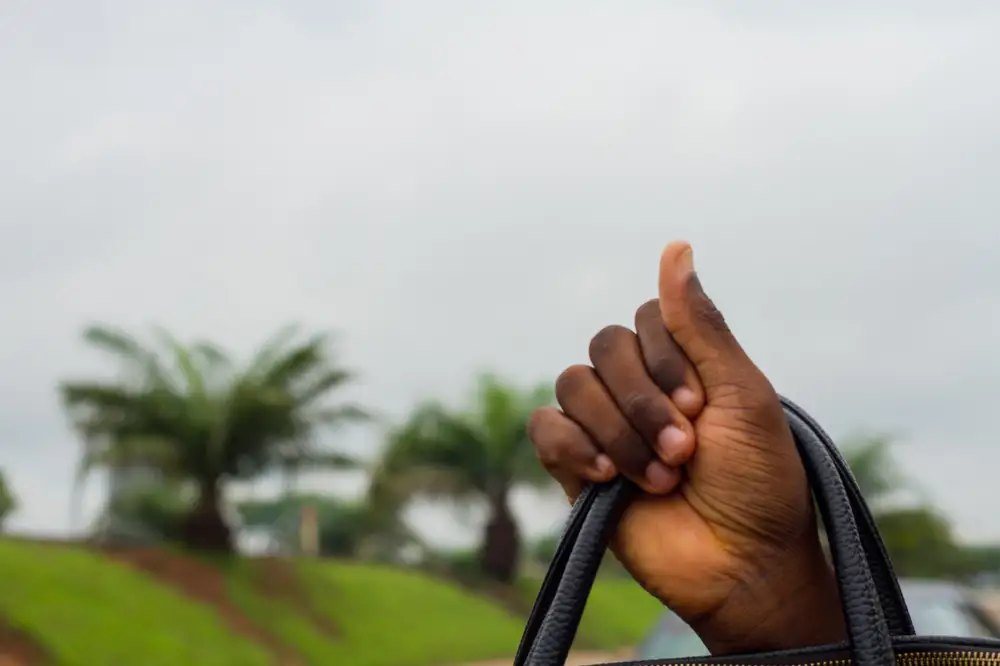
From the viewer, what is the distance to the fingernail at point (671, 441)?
136 cm

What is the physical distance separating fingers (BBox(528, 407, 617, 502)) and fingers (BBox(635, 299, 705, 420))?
11 centimetres

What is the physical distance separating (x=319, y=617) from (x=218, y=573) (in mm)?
1770

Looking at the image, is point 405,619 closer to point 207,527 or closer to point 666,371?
point 207,527

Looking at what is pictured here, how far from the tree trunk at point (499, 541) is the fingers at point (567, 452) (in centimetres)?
2396

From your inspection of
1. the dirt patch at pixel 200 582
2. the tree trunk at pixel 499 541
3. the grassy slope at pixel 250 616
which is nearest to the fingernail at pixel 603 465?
the grassy slope at pixel 250 616

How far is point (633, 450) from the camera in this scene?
1.38 metres

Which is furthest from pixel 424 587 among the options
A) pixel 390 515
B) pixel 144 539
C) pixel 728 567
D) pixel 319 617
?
pixel 728 567

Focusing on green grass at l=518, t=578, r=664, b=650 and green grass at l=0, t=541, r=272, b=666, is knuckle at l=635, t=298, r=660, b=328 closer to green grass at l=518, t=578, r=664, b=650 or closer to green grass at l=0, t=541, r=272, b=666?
green grass at l=0, t=541, r=272, b=666

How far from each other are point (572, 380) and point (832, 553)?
1.19 feet

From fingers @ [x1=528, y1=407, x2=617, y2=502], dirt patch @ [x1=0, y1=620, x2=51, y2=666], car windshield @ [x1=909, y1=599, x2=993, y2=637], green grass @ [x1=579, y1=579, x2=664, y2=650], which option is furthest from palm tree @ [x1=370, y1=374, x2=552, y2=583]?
fingers @ [x1=528, y1=407, x2=617, y2=502]

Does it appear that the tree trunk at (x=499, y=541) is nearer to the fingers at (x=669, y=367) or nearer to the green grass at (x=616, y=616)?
the green grass at (x=616, y=616)

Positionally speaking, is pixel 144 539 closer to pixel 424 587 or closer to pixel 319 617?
pixel 319 617

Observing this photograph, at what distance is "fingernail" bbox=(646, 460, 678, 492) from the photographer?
1.40 m

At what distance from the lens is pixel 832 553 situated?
1.30 metres
